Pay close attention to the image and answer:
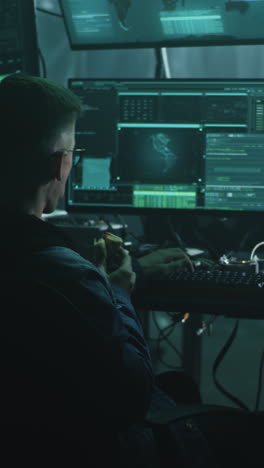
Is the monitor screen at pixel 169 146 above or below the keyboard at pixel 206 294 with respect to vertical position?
above

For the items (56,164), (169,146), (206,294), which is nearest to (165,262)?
(206,294)

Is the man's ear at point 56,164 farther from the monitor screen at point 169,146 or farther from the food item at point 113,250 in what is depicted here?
the monitor screen at point 169,146

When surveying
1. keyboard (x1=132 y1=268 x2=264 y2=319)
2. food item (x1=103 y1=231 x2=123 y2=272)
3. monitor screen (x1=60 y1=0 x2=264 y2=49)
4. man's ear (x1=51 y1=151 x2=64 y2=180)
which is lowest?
keyboard (x1=132 y1=268 x2=264 y2=319)

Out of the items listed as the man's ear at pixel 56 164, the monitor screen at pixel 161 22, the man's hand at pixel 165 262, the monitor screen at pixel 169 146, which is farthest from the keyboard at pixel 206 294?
the monitor screen at pixel 161 22

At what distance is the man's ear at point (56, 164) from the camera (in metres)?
0.93

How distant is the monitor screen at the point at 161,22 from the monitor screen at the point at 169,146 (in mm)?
213

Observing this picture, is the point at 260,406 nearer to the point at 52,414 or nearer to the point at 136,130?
the point at 136,130

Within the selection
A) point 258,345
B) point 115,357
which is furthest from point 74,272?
point 258,345

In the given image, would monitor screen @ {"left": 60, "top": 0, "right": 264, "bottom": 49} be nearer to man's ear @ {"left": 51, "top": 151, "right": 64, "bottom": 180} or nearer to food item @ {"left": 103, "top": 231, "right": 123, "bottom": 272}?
food item @ {"left": 103, "top": 231, "right": 123, "bottom": 272}

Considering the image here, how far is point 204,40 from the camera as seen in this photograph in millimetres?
1909

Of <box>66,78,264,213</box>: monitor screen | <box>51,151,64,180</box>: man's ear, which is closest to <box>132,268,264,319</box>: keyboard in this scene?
<box>66,78,264,213</box>: monitor screen

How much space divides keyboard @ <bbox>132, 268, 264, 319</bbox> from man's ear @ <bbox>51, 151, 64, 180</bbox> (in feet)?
1.73

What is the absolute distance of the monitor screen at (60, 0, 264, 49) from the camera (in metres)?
1.85

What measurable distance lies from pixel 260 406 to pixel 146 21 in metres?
1.60
